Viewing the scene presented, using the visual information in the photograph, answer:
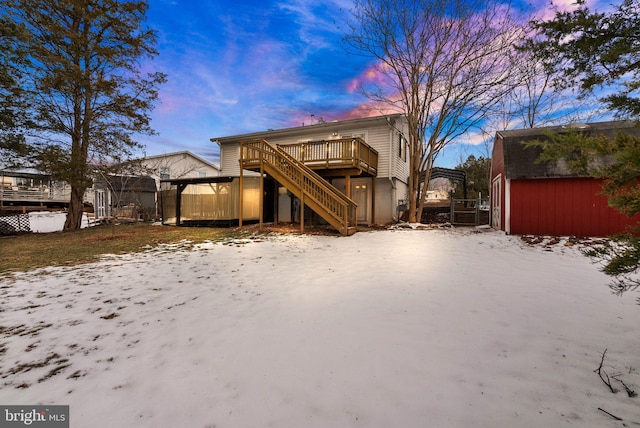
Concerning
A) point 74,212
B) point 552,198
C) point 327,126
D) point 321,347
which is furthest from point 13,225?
point 552,198

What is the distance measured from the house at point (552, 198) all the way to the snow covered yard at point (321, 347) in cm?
528

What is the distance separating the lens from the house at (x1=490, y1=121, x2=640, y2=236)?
880 cm

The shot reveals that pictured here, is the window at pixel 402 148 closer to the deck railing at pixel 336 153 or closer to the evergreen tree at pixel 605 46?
the deck railing at pixel 336 153

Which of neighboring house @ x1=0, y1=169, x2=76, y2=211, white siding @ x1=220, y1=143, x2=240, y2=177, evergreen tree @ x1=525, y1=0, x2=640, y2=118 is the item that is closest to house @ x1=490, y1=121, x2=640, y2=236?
evergreen tree @ x1=525, y1=0, x2=640, y2=118

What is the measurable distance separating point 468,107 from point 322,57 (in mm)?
8552

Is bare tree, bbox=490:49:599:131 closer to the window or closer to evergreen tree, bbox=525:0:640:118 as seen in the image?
the window

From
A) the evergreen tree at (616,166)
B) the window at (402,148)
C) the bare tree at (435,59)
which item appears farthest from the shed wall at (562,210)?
the evergreen tree at (616,166)

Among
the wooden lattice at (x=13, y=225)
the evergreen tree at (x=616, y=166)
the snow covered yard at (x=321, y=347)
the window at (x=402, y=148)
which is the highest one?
the window at (x=402, y=148)

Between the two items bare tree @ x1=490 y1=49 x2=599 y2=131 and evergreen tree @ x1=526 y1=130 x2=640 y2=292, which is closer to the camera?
evergreen tree @ x1=526 y1=130 x2=640 y2=292

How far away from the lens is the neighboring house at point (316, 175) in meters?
10.9

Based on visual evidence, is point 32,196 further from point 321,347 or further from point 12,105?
point 321,347

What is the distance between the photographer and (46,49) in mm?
10375

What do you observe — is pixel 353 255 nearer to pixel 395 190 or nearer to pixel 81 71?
pixel 395 190

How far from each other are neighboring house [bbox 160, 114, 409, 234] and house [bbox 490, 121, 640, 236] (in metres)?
5.29
